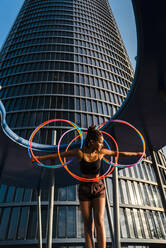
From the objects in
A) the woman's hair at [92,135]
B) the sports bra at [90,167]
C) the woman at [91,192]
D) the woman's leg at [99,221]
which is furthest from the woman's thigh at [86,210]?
the woman's hair at [92,135]

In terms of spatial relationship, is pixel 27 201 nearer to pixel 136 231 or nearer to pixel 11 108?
pixel 136 231

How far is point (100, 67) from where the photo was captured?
Answer: 5469 centimetres

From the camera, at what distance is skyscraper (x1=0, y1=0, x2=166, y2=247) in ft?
98.0

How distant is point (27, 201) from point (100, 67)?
1617 inches

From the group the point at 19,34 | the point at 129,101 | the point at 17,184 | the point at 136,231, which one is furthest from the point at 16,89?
the point at 129,101

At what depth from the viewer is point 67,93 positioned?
46.4 meters

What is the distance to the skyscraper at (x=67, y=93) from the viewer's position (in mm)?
29875

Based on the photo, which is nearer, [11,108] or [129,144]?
A: [129,144]

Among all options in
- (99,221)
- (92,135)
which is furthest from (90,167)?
(99,221)

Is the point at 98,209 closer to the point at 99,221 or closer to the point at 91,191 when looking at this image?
the point at 99,221

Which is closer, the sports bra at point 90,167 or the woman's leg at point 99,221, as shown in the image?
the woman's leg at point 99,221

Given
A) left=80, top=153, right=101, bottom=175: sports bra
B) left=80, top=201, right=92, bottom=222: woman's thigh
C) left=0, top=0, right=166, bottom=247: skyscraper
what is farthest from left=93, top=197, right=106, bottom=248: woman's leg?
left=0, top=0, right=166, bottom=247: skyscraper

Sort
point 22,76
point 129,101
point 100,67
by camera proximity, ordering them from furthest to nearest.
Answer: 1. point 100,67
2. point 22,76
3. point 129,101

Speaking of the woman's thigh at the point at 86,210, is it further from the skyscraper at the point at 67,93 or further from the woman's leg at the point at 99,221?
the skyscraper at the point at 67,93
